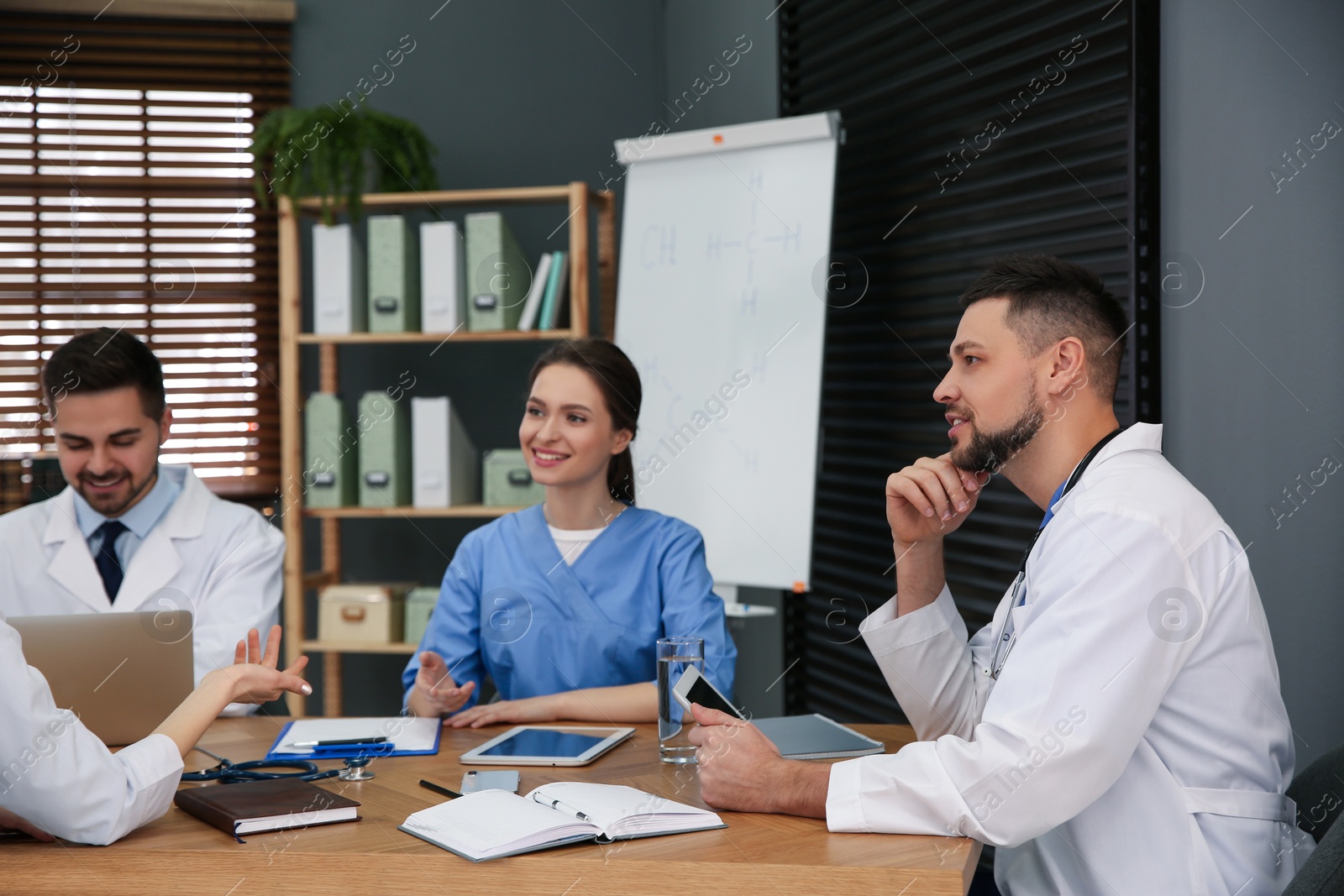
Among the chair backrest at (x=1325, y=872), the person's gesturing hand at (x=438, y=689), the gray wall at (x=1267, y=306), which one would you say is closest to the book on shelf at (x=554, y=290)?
the person's gesturing hand at (x=438, y=689)

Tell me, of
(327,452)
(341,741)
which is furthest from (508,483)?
(341,741)

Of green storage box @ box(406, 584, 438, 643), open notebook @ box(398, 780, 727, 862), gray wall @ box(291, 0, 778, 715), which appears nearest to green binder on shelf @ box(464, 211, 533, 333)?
gray wall @ box(291, 0, 778, 715)

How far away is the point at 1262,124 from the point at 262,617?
2115 millimetres

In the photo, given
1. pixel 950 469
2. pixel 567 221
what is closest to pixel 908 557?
pixel 950 469

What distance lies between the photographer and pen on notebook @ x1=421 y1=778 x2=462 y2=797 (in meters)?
1.39

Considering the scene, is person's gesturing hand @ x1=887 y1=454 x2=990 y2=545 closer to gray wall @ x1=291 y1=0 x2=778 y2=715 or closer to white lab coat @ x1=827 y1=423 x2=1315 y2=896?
white lab coat @ x1=827 y1=423 x2=1315 y2=896

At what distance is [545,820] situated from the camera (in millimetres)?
1237

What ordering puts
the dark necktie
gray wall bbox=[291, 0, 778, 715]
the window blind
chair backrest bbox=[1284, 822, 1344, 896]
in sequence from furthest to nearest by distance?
1. gray wall bbox=[291, 0, 778, 715]
2. the window blind
3. the dark necktie
4. chair backrest bbox=[1284, 822, 1344, 896]

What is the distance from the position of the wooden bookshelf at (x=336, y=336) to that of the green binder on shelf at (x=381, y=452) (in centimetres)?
5

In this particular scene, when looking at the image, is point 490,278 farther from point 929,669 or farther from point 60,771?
point 60,771

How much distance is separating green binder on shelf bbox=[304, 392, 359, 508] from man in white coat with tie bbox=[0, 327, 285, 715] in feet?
3.81

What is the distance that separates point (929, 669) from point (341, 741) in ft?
2.89

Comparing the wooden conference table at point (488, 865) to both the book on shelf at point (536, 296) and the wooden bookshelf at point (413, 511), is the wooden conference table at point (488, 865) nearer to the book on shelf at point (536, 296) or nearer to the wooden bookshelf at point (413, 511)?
the wooden bookshelf at point (413, 511)

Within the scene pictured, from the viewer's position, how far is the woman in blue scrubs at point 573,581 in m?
2.12
